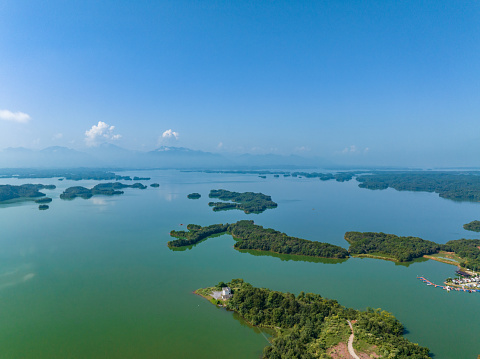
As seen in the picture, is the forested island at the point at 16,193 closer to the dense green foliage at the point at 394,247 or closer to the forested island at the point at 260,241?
the forested island at the point at 260,241

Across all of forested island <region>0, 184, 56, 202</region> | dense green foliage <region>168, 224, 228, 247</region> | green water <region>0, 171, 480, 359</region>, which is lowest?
green water <region>0, 171, 480, 359</region>

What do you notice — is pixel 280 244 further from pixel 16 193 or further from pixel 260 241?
pixel 16 193

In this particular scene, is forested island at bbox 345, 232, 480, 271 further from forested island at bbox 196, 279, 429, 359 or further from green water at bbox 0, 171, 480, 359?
forested island at bbox 196, 279, 429, 359

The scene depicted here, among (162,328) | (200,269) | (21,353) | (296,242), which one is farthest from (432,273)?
(21,353)

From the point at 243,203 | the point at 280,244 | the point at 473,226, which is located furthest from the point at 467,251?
the point at 243,203

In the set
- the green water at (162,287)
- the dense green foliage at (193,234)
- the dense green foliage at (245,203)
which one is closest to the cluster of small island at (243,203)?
the dense green foliage at (245,203)

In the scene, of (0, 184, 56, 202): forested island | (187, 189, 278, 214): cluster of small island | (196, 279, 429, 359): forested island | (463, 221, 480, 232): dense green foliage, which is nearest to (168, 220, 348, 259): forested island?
(196, 279, 429, 359): forested island
